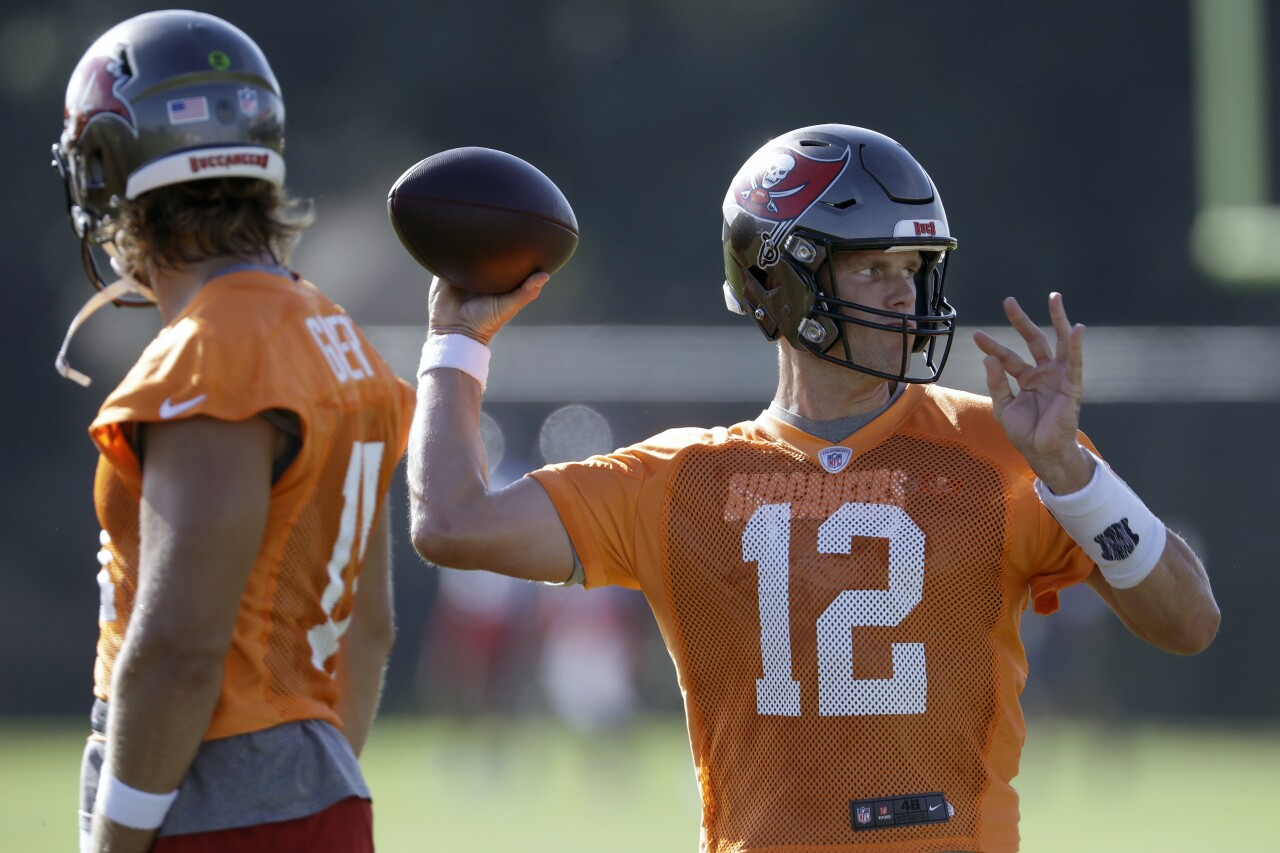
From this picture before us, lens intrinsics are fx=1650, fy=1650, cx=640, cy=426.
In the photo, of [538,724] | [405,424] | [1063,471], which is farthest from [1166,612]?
[538,724]

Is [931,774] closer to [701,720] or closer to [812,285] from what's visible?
[701,720]

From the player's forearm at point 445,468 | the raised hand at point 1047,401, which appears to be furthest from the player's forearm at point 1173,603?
the player's forearm at point 445,468

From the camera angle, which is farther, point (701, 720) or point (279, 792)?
point (701, 720)

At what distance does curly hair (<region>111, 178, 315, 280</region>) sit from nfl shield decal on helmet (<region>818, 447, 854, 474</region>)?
2.93ft

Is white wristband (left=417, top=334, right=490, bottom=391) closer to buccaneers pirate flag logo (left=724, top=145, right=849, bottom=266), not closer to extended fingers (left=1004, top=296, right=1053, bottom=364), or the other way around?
buccaneers pirate flag logo (left=724, top=145, right=849, bottom=266)

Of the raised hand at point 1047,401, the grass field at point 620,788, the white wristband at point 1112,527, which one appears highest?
the raised hand at point 1047,401

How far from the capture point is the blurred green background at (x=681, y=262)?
415 inches

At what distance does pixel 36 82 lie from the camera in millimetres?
13469

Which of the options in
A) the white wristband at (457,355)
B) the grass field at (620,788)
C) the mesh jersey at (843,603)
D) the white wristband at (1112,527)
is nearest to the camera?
the white wristband at (1112,527)

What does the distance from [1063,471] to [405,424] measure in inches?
37.0

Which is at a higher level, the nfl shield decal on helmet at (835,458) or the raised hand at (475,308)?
the raised hand at (475,308)

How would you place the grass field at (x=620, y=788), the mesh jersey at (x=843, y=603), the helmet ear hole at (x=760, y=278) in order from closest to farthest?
the mesh jersey at (x=843, y=603) < the helmet ear hole at (x=760, y=278) < the grass field at (x=620, y=788)

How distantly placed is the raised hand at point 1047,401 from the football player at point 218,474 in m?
0.87

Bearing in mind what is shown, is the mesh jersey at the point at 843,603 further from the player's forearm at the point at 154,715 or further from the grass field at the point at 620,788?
the grass field at the point at 620,788
